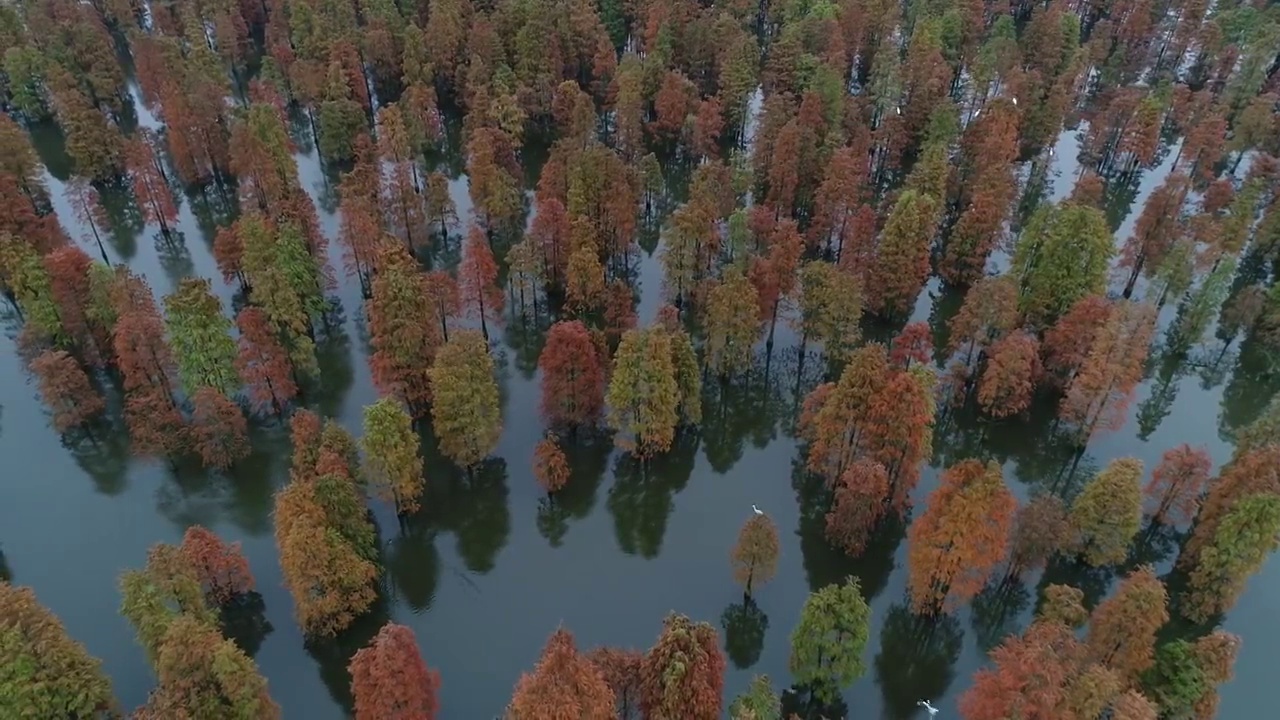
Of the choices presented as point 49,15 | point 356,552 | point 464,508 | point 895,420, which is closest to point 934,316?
point 895,420

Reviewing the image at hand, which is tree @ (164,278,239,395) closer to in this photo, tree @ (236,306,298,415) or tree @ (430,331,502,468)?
tree @ (236,306,298,415)

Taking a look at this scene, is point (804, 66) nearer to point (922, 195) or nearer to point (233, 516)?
point (922, 195)

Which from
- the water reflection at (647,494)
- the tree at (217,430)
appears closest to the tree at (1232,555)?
the water reflection at (647,494)

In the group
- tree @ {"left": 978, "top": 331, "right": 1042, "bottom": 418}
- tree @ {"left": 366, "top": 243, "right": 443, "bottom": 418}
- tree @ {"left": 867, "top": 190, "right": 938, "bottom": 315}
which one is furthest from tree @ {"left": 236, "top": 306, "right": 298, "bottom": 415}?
tree @ {"left": 978, "top": 331, "right": 1042, "bottom": 418}

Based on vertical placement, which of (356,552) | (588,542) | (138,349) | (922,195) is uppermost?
(922,195)

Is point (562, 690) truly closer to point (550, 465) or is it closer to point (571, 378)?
point (550, 465)

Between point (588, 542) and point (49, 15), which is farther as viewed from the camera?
point (49, 15)

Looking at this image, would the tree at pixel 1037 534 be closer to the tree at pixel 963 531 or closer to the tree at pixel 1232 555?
the tree at pixel 963 531
